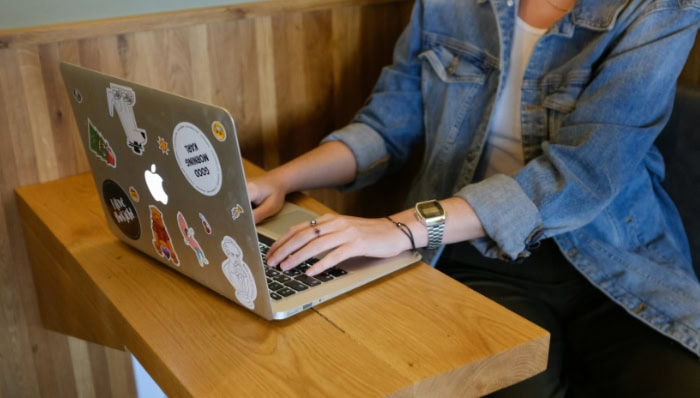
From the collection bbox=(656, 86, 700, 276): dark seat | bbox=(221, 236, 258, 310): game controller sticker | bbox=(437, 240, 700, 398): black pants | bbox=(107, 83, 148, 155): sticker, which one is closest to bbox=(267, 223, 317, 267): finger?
bbox=(221, 236, 258, 310): game controller sticker

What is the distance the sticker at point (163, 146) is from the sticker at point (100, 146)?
13 cm

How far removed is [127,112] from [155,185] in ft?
0.29

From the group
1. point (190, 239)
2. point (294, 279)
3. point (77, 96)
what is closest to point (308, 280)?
point (294, 279)

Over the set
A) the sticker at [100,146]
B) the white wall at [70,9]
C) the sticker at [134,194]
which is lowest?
the sticker at [134,194]

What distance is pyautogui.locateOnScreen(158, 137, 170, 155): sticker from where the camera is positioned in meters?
0.78

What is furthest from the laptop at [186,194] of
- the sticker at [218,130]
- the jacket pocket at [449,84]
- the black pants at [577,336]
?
the jacket pocket at [449,84]

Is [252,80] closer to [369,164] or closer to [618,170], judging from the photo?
[369,164]

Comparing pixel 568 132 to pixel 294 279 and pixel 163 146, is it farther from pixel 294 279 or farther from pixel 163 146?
pixel 163 146

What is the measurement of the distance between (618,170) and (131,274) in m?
0.68

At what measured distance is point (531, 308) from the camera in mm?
1131

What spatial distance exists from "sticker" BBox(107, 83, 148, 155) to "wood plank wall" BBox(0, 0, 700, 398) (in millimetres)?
348

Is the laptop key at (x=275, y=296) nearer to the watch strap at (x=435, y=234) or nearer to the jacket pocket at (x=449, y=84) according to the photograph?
the watch strap at (x=435, y=234)

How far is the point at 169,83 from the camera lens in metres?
1.29

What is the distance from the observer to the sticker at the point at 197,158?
0.73 meters
